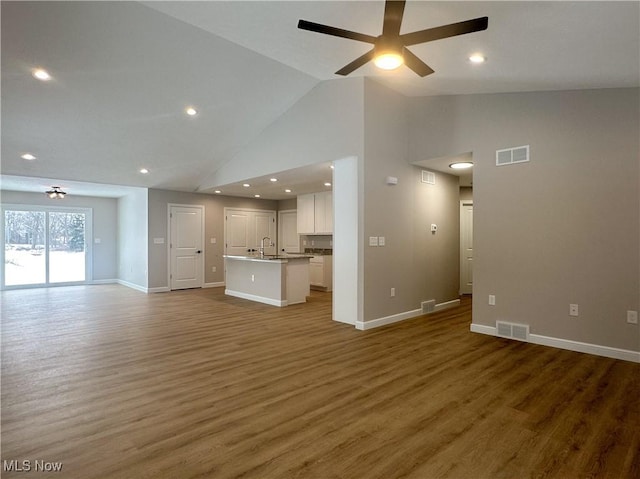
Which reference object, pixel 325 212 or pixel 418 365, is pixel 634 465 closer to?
pixel 418 365

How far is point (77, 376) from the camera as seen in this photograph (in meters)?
3.25

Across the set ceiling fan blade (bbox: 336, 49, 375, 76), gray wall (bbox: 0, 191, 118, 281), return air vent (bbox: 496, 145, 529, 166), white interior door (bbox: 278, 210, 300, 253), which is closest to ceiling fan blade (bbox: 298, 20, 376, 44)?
ceiling fan blade (bbox: 336, 49, 375, 76)

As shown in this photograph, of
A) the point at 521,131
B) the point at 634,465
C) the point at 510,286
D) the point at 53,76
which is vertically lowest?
the point at 634,465

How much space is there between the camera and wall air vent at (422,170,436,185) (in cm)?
582

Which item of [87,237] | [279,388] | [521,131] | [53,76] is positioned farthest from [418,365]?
[87,237]

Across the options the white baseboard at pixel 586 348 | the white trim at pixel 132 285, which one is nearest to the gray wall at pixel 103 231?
the white trim at pixel 132 285

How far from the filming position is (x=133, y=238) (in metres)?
9.48

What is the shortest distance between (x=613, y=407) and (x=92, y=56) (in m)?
6.15

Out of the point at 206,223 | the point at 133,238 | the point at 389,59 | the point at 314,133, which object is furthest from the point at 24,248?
the point at 389,59

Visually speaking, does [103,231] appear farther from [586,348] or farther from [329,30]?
[586,348]

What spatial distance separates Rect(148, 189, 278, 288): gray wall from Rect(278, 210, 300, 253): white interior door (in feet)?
1.54

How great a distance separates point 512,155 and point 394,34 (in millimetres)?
2700

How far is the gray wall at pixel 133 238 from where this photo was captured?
880cm

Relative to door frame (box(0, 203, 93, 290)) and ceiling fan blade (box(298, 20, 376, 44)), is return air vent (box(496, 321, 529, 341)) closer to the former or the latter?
ceiling fan blade (box(298, 20, 376, 44))
